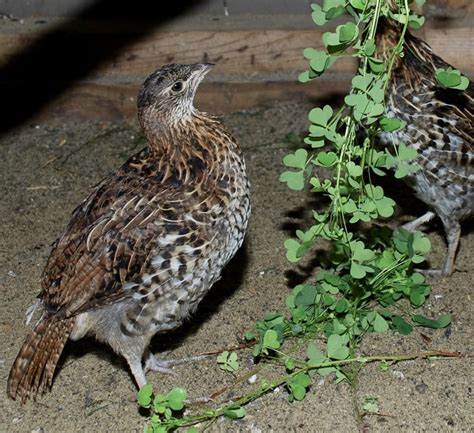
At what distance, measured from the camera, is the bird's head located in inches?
165

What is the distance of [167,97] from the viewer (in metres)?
4.21

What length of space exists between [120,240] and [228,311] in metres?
0.94

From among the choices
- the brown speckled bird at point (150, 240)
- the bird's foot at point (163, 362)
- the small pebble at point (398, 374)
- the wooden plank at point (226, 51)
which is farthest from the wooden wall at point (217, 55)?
the small pebble at point (398, 374)

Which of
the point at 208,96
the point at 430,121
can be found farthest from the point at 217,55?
the point at 430,121

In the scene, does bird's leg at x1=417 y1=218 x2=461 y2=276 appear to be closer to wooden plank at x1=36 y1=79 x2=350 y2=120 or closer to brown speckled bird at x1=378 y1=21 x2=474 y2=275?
brown speckled bird at x1=378 y1=21 x2=474 y2=275

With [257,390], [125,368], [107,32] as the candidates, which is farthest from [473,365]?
[107,32]

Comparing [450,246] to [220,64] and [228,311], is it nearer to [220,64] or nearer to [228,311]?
[228,311]

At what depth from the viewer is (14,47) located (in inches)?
247

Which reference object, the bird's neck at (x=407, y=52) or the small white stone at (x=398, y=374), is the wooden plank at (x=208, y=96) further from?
the small white stone at (x=398, y=374)

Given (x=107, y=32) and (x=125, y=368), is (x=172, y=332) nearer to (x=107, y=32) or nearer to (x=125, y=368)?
(x=125, y=368)

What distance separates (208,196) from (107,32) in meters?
2.48

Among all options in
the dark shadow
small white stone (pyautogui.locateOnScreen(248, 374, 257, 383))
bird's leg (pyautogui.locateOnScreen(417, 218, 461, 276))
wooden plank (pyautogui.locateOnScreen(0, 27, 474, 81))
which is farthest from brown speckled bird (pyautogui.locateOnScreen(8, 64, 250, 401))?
the dark shadow

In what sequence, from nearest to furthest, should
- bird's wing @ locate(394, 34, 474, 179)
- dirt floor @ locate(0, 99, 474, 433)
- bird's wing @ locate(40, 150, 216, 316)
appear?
bird's wing @ locate(40, 150, 216, 316) < dirt floor @ locate(0, 99, 474, 433) < bird's wing @ locate(394, 34, 474, 179)

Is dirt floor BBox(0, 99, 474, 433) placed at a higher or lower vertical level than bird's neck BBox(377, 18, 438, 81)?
lower
